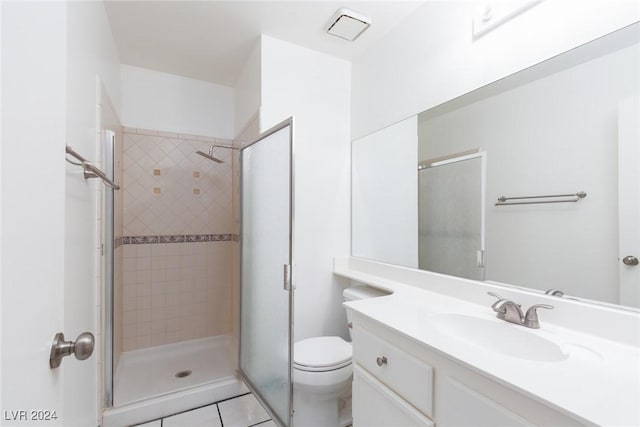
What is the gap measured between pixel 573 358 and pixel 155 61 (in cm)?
315

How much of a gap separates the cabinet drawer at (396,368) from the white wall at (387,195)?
75 cm

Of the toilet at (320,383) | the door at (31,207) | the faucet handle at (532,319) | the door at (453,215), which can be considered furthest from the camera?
the toilet at (320,383)

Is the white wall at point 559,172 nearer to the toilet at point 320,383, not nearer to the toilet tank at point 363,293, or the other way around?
the toilet tank at point 363,293

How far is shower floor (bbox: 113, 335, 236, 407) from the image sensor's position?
2.07 meters

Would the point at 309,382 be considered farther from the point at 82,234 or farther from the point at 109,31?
the point at 109,31

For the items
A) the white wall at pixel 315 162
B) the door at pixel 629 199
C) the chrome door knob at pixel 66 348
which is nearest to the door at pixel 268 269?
the white wall at pixel 315 162

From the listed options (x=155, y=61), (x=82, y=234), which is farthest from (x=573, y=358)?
(x=155, y=61)

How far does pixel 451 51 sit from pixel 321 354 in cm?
182

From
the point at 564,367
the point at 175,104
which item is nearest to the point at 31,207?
the point at 564,367

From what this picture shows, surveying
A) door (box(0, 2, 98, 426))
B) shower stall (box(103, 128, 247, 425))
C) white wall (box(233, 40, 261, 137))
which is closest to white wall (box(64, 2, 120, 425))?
door (box(0, 2, 98, 426))

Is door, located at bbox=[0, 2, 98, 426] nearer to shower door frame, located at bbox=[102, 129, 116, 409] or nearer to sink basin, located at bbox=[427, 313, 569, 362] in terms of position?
sink basin, located at bbox=[427, 313, 569, 362]

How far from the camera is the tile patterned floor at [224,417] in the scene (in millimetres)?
1809

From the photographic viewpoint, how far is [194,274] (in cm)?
291

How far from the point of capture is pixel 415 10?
181 centimetres
